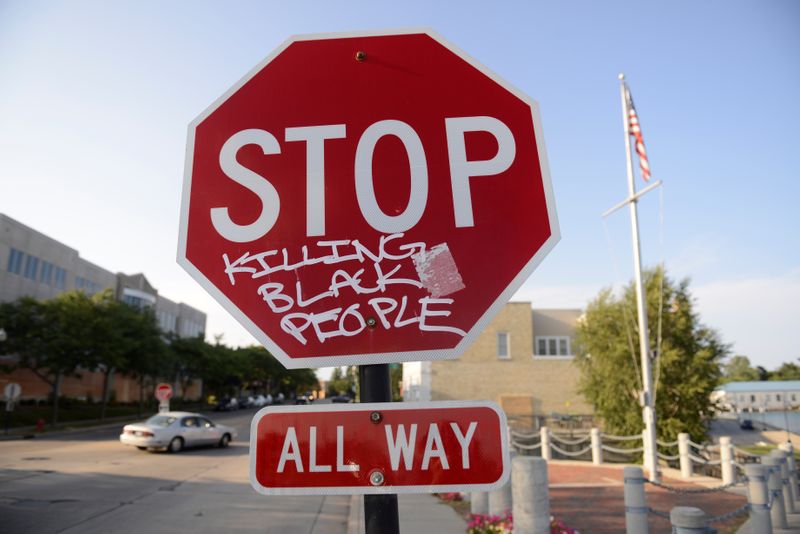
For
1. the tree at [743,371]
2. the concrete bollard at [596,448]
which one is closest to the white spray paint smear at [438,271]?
the concrete bollard at [596,448]

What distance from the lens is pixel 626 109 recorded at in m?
15.5

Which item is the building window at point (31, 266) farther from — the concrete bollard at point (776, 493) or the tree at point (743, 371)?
A: the tree at point (743, 371)

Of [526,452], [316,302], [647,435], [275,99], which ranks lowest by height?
[526,452]

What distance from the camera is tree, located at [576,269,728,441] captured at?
62.0 feet

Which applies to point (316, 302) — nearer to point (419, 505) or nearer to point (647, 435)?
point (419, 505)

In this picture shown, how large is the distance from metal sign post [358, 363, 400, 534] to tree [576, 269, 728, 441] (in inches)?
742

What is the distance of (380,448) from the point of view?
136 cm

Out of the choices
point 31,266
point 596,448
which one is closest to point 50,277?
point 31,266

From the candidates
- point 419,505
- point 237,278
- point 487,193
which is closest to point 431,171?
point 487,193

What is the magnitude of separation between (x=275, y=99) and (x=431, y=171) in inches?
21.8

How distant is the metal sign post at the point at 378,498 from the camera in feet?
4.62

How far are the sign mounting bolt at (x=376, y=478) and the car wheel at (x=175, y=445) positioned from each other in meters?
19.6

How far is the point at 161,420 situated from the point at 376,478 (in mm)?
20164

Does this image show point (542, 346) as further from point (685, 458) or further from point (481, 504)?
point (481, 504)
